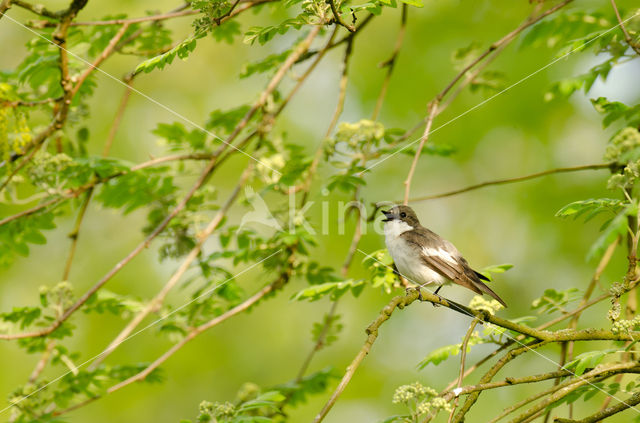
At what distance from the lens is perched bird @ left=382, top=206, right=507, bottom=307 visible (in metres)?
4.46

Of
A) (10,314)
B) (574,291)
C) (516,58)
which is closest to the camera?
(574,291)

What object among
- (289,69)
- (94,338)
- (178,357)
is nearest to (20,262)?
(94,338)

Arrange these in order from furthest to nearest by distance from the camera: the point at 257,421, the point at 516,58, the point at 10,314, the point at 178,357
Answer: the point at 178,357 < the point at 516,58 < the point at 10,314 < the point at 257,421

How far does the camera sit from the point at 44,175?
4.53m

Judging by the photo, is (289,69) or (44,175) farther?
(289,69)

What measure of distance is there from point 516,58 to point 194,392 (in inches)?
237

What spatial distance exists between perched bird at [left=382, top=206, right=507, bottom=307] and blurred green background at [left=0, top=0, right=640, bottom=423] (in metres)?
2.80

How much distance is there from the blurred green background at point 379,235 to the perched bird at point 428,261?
2799mm

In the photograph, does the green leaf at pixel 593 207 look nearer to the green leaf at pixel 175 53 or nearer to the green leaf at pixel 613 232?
the green leaf at pixel 613 232

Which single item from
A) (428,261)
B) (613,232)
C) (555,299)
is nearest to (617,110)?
(555,299)

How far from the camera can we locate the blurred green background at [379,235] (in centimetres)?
833

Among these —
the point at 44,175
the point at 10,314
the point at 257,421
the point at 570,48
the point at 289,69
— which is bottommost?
the point at 257,421

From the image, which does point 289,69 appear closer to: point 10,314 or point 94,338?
point 10,314

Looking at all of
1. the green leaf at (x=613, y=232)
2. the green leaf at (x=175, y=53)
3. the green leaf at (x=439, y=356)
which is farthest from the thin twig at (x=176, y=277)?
the green leaf at (x=613, y=232)
